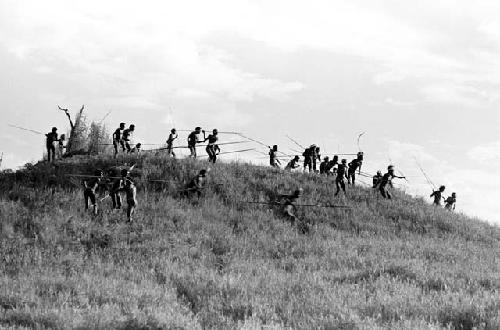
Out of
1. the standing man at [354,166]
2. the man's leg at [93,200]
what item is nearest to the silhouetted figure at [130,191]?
the man's leg at [93,200]

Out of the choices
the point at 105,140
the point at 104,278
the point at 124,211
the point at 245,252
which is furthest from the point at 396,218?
the point at 105,140

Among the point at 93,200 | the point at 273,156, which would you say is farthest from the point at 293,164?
the point at 93,200

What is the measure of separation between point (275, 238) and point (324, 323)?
10.4 metres

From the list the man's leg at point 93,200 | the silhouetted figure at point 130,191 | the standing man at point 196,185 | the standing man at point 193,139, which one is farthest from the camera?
the standing man at point 193,139

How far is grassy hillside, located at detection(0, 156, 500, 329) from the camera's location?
9430 mm

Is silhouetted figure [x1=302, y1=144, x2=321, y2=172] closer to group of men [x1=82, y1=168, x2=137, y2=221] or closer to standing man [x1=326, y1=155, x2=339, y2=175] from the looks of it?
standing man [x1=326, y1=155, x2=339, y2=175]

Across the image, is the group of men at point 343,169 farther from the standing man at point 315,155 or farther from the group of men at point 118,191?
the group of men at point 118,191

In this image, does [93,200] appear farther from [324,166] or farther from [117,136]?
[324,166]

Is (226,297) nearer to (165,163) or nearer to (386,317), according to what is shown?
(386,317)

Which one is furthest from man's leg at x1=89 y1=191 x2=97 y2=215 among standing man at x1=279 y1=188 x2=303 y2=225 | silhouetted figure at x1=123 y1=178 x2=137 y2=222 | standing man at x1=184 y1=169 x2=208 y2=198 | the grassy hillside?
standing man at x1=279 y1=188 x2=303 y2=225

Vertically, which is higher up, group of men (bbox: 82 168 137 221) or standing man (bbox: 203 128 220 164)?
standing man (bbox: 203 128 220 164)

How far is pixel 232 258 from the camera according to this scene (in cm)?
1608

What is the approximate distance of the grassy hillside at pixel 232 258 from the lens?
30.9 feet

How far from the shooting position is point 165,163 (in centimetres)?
2541
